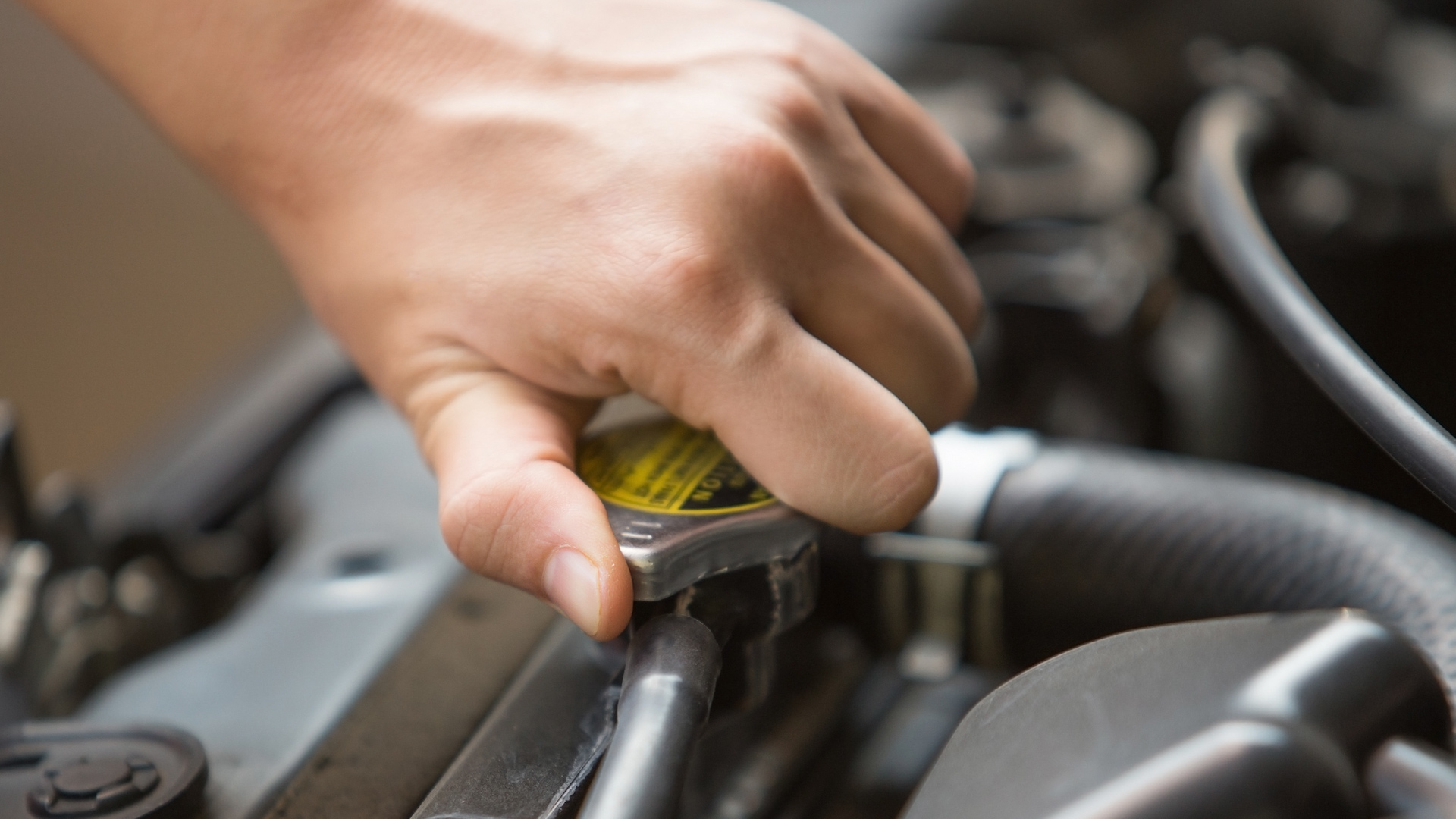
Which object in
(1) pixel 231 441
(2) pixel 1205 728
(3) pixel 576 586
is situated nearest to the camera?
(2) pixel 1205 728

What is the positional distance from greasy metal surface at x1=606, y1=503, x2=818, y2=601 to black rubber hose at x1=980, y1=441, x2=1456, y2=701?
0.13 m

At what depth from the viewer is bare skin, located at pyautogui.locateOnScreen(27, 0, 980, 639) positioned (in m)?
0.43

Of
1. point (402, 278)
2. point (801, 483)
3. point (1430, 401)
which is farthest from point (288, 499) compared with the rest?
point (1430, 401)

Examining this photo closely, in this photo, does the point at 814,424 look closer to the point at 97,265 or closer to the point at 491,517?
the point at 491,517

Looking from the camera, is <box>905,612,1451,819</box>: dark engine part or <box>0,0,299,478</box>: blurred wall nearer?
<box>905,612,1451,819</box>: dark engine part

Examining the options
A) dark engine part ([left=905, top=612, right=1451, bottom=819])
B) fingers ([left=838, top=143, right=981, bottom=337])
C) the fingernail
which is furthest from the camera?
fingers ([left=838, top=143, right=981, bottom=337])

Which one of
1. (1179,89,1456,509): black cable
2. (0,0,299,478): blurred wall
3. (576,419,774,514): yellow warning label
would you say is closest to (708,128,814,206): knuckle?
(576,419,774,514): yellow warning label

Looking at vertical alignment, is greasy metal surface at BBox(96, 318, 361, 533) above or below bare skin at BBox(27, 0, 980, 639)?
below

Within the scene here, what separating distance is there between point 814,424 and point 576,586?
0.11 metres

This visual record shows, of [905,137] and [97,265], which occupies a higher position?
[905,137]

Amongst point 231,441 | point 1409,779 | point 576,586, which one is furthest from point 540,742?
point 231,441

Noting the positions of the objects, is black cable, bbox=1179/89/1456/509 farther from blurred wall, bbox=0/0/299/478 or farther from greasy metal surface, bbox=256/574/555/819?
blurred wall, bbox=0/0/299/478

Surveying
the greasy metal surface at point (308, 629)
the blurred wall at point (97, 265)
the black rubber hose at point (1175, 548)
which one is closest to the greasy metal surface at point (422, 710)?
the greasy metal surface at point (308, 629)

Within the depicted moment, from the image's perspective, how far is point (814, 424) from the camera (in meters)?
0.43
